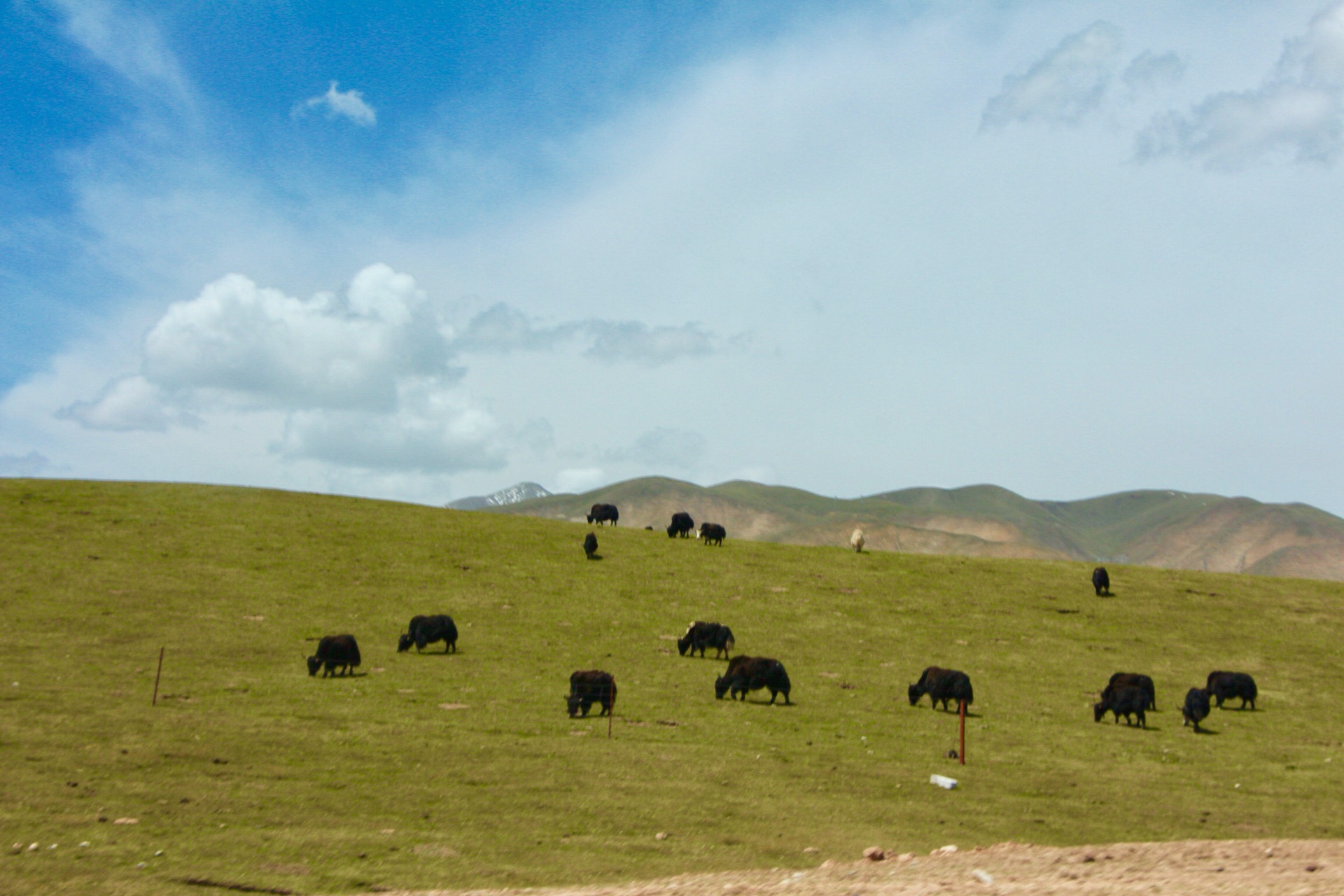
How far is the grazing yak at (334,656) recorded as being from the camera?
1077 inches

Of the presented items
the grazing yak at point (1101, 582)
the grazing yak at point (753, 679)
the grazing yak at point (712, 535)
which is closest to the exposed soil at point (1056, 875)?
the grazing yak at point (753, 679)

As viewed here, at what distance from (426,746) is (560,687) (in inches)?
305

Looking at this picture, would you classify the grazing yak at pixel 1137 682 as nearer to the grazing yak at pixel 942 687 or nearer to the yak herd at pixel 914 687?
the yak herd at pixel 914 687

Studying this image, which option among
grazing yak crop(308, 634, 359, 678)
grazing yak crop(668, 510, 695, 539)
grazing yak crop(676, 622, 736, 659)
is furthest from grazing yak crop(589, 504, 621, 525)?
grazing yak crop(308, 634, 359, 678)

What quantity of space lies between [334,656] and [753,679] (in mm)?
10983

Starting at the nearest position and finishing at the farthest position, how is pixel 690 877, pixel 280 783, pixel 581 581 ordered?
pixel 690 877
pixel 280 783
pixel 581 581

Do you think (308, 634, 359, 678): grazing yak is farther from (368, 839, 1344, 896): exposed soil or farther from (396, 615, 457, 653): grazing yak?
(368, 839, 1344, 896): exposed soil

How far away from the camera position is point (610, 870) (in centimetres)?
1280

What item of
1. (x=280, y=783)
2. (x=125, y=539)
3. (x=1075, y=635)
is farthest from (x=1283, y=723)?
(x=125, y=539)

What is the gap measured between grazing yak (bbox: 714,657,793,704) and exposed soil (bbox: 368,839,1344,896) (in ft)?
41.6

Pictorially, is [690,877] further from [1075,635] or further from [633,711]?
[1075,635]

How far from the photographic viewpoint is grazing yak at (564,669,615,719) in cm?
2402

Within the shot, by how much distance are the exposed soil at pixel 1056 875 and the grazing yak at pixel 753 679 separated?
499 inches

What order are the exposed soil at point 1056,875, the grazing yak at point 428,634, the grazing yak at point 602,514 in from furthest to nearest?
the grazing yak at point 602,514 < the grazing yak at point 428,634 < the exposed soil at point 1056,875
